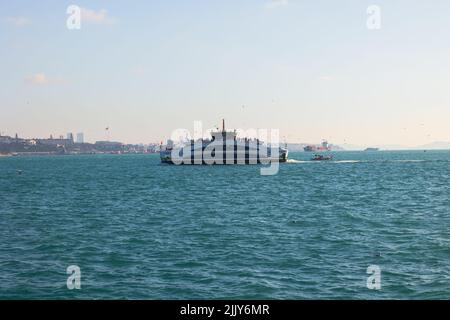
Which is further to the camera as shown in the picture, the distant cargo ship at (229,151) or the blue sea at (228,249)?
the distant cargo ship at (229,151)

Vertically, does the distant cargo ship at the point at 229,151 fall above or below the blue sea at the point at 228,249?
above

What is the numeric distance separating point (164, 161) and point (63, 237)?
15243cm

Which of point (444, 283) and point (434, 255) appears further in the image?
point (434, 255)

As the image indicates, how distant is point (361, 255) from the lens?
81.1ft

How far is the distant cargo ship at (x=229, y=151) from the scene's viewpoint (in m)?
164

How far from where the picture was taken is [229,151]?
164 metres

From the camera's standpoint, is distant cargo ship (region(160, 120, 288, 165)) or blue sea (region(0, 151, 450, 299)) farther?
distant cargo ship (region(160, 120, 288, 165))

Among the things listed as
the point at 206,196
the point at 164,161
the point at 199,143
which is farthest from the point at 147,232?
the point at 164,161

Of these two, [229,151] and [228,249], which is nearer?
[228,249]

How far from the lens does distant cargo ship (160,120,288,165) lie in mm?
163500

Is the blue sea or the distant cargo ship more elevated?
the distant cargo ship
